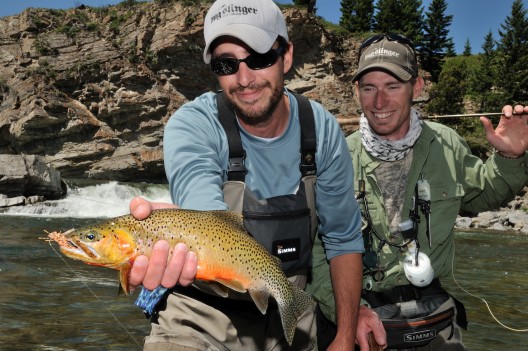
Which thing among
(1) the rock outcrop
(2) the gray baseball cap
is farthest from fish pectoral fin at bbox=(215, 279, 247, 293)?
(1) the rock outcrop

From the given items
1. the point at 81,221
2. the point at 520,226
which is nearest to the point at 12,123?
the point at 81,221

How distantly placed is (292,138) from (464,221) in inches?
1100

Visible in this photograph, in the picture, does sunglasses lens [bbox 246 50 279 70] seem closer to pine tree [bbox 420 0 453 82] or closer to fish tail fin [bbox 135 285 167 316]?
fish tail fin [bbox 135 285 167 316]

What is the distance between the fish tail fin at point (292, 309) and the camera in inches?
105

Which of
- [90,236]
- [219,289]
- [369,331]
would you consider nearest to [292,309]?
[219,289]

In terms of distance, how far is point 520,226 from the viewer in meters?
27.2

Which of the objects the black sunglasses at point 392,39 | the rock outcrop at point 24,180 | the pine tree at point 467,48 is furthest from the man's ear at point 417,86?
the pine tree at point 467,48

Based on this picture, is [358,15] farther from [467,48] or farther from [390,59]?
[390,59]

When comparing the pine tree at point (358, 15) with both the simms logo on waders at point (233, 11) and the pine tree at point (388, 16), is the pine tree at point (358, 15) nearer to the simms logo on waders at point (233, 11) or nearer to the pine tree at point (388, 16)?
the pine tree at point (388, 16)

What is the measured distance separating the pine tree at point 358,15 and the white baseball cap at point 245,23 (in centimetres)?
7650

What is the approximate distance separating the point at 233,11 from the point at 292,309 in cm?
176

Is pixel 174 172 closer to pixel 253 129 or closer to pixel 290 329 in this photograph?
pixel 253 129

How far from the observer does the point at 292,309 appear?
2738 mm

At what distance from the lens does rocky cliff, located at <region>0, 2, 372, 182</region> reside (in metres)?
40.7
